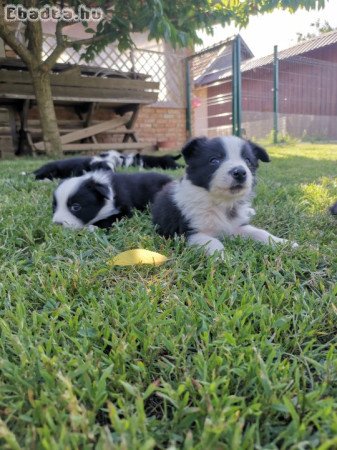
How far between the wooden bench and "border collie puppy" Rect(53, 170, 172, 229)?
682cm

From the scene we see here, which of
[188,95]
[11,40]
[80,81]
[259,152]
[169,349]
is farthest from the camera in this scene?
[188,95]

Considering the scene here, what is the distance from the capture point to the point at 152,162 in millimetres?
7637

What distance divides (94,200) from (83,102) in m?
8.34

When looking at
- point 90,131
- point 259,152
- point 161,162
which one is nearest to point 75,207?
point 259,152

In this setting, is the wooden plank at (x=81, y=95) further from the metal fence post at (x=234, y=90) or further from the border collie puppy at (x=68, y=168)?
the border collie puppy at (x=68, y=168)

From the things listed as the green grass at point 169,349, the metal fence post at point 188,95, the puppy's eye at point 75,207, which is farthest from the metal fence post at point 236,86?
the green grass at point 169,349

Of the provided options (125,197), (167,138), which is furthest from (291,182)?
(167,138)

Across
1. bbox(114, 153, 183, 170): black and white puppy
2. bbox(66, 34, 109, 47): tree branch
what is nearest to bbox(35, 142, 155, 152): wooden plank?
bbox(66, 34, 109, 47): tree branch

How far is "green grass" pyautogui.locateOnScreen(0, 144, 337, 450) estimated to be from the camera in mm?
926

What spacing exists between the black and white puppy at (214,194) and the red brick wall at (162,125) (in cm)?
1025

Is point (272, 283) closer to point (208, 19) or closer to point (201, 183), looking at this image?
point (201, 183)

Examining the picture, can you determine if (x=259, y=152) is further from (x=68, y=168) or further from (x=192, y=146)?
(x=68, y=168)

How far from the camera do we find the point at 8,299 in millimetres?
1611

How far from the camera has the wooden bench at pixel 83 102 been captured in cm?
949
